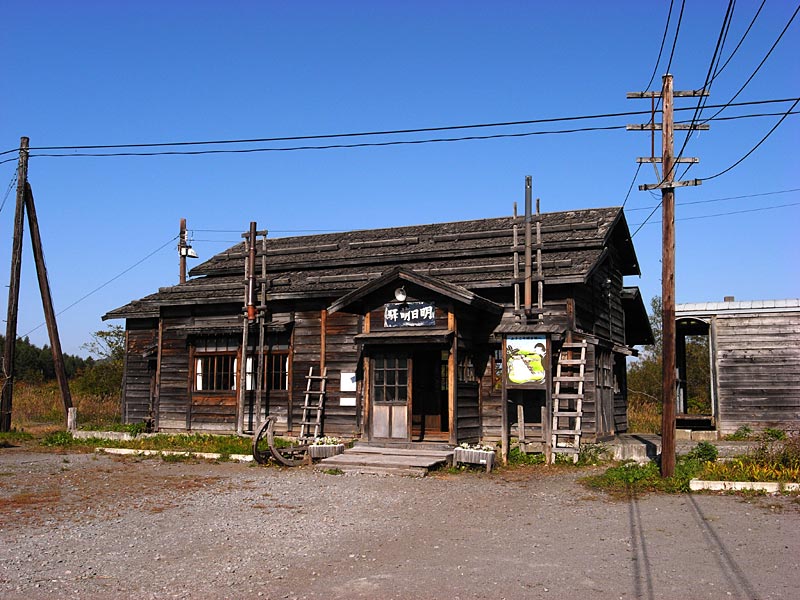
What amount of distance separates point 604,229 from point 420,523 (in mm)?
11468

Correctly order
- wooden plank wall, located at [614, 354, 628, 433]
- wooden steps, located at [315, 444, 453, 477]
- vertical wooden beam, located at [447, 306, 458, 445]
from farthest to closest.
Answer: wooden plank wall, located at [614, 354, 628, 433], vertical wooden beam, located at [447, 306, 458, 445], wooden steps, located at [315, 444, 453, 477]

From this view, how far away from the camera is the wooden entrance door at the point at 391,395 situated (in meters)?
17.0

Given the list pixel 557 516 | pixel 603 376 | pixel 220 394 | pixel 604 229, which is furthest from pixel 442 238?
pixel 557 516

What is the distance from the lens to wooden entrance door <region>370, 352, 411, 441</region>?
667 inches

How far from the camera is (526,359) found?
1644cm

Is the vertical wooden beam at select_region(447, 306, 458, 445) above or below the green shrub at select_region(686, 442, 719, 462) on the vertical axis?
above

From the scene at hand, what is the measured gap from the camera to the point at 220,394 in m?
21.2

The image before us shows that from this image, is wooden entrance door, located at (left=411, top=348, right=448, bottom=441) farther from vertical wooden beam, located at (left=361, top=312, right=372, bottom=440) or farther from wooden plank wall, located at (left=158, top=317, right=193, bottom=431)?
wooden plank wall, located at (left=158, top=317, right=193, bottom=431)

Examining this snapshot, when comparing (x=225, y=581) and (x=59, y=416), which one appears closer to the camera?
(x=225, y=581)

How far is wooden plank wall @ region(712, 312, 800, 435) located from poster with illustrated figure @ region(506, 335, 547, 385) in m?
7.99

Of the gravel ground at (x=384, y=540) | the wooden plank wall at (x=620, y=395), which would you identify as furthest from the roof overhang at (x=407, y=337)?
the wooden plank wall at (x=620, y=395)

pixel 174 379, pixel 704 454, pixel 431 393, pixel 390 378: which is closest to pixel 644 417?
pixel 431 393

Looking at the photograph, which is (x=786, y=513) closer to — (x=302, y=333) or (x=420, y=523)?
(x=420, y=523)

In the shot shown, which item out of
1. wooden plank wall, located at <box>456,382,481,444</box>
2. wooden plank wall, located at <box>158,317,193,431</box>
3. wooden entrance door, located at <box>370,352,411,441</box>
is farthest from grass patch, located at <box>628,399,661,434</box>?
wooden plank wall, located at <box>158,317,193,431</box>
